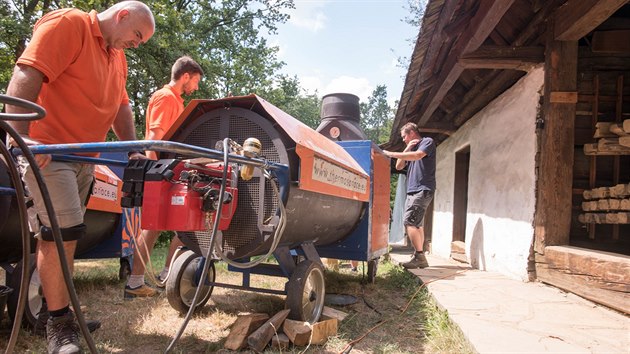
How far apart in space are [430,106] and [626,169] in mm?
2962

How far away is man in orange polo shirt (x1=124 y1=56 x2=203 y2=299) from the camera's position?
3260 millimetres

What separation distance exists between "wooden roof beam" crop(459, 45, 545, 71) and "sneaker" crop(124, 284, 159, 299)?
3.72 m

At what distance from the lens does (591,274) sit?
3.07 m

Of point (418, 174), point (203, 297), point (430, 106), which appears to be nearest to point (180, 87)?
point (203, 297)

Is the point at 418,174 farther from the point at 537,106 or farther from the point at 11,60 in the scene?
the point at 11,60

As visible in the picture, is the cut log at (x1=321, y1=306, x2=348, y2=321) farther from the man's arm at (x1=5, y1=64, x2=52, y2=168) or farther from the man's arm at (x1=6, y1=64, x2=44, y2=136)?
the man's arm at (x1=6, y1=64, x2=44, y2=136)

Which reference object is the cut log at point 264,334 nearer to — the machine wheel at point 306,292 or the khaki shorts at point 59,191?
the machine wheel at point 306,292

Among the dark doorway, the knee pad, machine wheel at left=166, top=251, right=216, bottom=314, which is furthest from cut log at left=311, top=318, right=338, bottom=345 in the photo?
the dark doorway

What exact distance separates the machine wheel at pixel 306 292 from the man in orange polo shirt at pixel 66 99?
1.18 metres

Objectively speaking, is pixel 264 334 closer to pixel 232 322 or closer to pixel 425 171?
pixel 232 322

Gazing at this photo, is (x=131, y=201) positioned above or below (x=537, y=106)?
below

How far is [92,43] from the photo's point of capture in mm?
2092

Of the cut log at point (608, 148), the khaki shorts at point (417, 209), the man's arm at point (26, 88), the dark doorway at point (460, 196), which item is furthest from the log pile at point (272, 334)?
the dark doorway at point (460, 196)

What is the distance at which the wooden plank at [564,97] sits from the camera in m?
3.72
